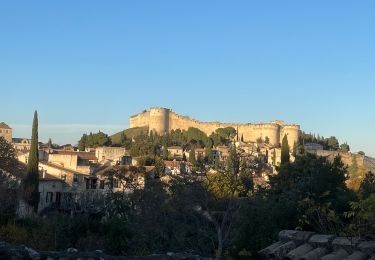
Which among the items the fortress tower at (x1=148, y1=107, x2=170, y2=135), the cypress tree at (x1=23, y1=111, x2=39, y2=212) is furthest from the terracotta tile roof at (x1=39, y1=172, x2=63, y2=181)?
the fortress tower at (x1=148, y1=107, x2=170, y2=135)

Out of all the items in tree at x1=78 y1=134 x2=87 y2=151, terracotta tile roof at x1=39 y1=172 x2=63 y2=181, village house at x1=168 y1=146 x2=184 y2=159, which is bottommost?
terracotta tile roof at x1=39 y1=172 x2=63 y2=181

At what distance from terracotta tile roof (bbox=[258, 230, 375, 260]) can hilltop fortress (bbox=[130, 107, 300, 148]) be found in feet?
405

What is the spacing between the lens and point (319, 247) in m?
6.40

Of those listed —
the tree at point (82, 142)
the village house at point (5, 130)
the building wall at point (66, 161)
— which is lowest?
the building wall at point (66, 161)

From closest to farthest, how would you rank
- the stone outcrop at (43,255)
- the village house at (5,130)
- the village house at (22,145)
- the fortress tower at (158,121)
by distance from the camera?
1. the stone outcrop at (43,255)
2. the village house at (22,145)
3. the village house at (5,130)
4. the fortress tower at (158,121)

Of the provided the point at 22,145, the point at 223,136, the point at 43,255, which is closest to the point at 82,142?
the point at 22,145

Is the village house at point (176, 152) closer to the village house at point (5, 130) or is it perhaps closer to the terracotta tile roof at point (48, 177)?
the village house at point (5, 130)

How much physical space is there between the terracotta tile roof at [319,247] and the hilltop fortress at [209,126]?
405 feet

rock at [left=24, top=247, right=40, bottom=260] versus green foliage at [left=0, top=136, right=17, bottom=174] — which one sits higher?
green foliage at [left=0, top=136, right=17, bottom=174]

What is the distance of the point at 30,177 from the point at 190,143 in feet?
274

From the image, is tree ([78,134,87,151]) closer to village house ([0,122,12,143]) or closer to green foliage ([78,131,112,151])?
green foliage ([78,131,112,151])

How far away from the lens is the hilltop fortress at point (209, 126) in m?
131

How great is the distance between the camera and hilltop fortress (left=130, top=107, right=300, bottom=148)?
131375mm

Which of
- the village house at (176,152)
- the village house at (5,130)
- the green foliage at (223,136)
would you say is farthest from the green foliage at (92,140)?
the green foliage at (223,136)
